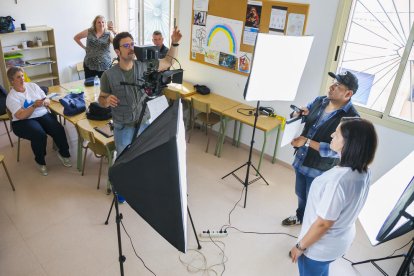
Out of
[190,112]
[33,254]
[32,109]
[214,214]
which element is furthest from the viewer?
[190,112]

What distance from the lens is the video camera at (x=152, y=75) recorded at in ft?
8.21

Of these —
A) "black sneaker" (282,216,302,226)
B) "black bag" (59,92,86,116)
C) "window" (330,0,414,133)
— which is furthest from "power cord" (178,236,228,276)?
"window" (330,0,414,133)

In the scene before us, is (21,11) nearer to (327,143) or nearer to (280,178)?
(280,178)

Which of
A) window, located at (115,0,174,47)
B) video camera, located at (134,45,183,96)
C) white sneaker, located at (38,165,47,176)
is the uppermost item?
window, located at (115,0,174,47)

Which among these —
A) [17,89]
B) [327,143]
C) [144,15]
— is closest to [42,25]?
[144,15]

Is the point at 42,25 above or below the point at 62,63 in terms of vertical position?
above

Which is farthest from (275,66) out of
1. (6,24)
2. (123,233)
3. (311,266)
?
(6,24)

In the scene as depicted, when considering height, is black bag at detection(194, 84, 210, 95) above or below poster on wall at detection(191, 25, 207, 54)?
below

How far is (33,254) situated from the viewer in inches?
104

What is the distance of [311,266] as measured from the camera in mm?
1867

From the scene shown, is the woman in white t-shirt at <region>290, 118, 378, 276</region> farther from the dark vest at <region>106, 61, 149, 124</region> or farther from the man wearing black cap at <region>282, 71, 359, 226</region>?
the dark vest at <region>106, 61, 149, 124</region>

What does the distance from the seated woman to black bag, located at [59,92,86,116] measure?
23cm

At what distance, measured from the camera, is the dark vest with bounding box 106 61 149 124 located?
2693mm

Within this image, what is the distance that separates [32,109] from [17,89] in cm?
29
